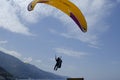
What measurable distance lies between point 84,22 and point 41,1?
15.3 ft

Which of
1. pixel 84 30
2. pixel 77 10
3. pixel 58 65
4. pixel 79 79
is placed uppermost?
pixel 77 10

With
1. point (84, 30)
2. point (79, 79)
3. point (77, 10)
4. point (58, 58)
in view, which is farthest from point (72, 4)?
point (79, 79)

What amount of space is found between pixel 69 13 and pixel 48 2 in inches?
94.4

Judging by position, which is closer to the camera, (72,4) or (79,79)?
(79,79)

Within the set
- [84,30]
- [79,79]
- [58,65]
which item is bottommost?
[79,79]

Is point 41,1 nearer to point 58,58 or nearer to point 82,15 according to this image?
point 82,15

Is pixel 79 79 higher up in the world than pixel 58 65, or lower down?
lower down

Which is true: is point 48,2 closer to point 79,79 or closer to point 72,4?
point 72,4

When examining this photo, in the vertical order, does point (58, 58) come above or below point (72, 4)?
below

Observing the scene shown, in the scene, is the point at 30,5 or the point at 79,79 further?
the point at 30,5

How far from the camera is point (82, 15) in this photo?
27.5 metres

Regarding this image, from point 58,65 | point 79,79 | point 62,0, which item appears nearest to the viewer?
point 79,79

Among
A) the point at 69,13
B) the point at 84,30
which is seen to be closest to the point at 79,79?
the point at 84,30

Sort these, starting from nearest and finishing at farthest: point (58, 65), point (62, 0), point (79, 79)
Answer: point (79, 79), point (62, 0), point (58, 65)
